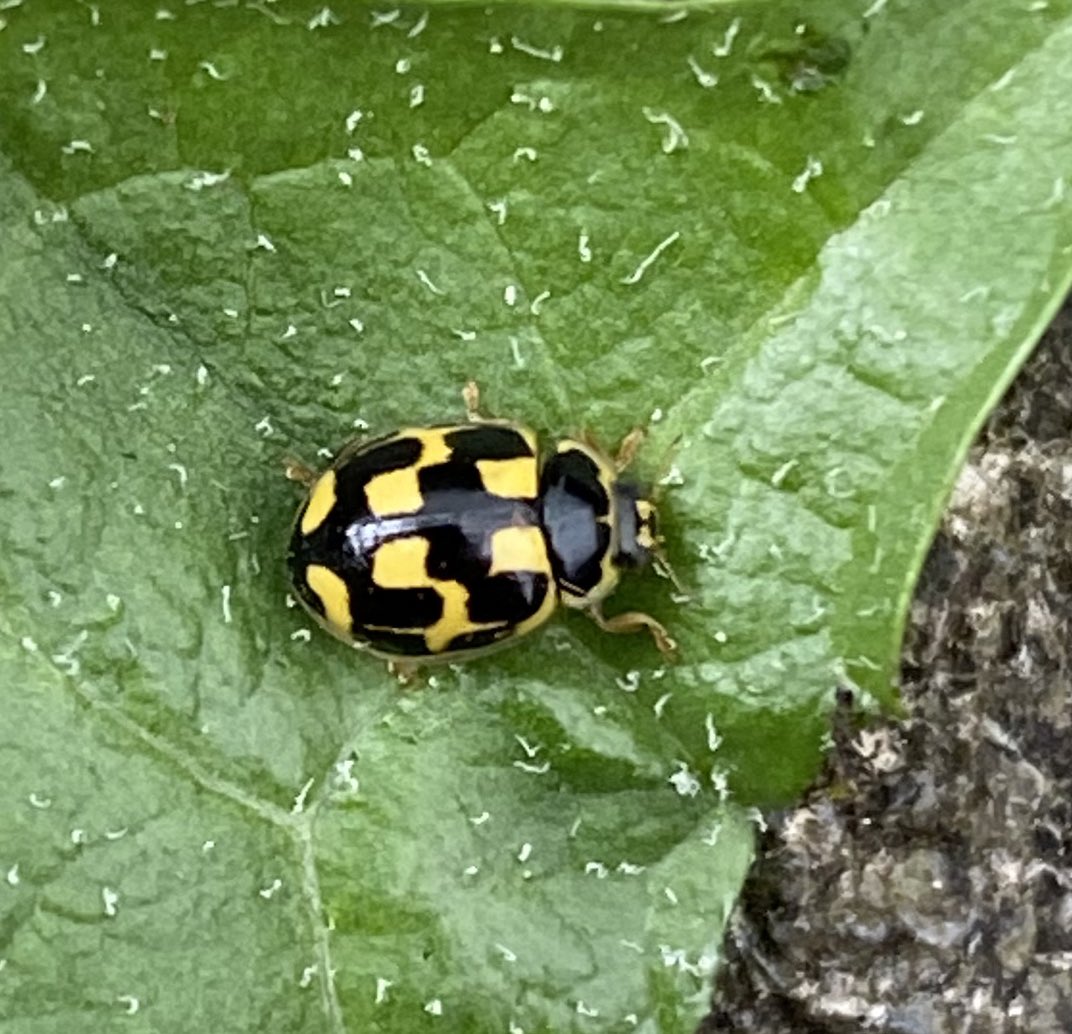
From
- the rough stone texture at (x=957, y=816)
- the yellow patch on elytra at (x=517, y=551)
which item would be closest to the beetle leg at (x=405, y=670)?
the yellow patch on elytra at (x=517, y=551)

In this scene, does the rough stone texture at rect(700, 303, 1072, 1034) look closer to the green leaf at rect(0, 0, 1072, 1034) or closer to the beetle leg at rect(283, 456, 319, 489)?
the green leaf at rect(0, 0, 1072, 1034)

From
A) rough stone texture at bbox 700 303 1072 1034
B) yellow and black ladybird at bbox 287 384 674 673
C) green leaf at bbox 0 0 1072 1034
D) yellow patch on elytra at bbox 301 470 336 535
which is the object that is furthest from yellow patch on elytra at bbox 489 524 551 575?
rough stone texture at bbox 700 303 1072 1034

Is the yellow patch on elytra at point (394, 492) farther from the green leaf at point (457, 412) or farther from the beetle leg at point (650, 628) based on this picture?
the beetle leg at point (650, 628)

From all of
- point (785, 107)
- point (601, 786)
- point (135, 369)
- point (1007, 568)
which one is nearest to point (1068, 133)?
point (785, 107)

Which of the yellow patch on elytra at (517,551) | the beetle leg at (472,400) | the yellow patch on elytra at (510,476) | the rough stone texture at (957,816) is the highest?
the beetle leg at (472,400)

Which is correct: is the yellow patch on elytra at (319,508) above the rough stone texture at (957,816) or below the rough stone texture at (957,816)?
above

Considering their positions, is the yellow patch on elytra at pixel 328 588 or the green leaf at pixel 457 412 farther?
the yellow patch on elytra at pixel 328 588

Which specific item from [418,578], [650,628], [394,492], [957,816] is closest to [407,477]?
[394,492]
